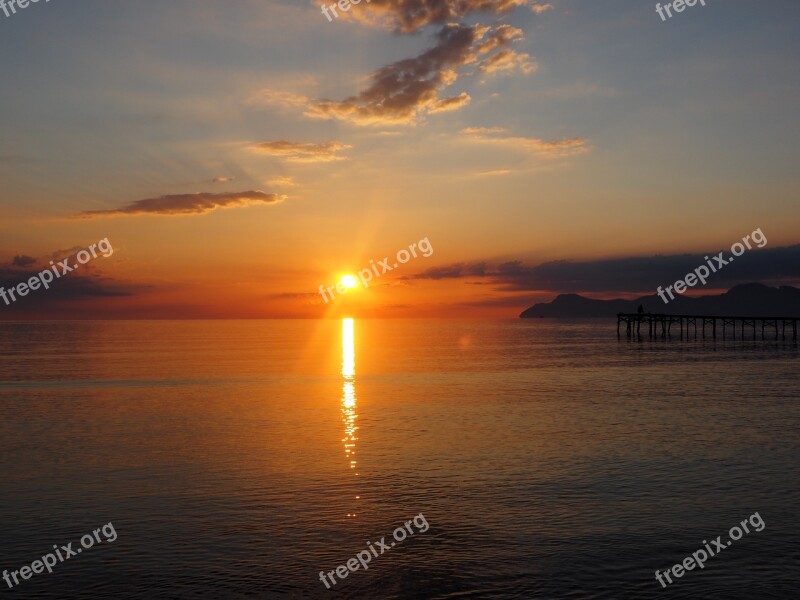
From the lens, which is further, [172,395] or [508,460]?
[172,395]

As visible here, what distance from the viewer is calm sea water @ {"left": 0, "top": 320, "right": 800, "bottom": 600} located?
15656 millimetres

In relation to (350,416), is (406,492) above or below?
below

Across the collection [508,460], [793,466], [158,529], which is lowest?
[793,466]

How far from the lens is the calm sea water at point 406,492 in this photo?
616 inches

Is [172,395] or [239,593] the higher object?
[172,395]

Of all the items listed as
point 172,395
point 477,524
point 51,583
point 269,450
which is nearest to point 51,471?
point 269,450

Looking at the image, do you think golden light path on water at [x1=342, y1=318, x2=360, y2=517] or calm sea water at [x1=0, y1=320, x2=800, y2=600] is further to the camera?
golden light path on water at [x1=342, y1=318, x2=360, y2=517]

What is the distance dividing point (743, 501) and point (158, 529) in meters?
17.8

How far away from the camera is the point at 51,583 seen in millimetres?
15445

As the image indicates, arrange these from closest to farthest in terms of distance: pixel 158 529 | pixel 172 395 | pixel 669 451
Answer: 1. pixel 158 529
2. pixel 669 451
3. pixel 172 395

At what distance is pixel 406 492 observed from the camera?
23.3m

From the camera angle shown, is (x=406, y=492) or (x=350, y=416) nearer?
(x=406, y=492)

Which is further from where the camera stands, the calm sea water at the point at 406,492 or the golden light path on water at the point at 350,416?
the golden light path on water at the point at 350,416

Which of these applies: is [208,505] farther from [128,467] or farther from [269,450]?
[269,450]
